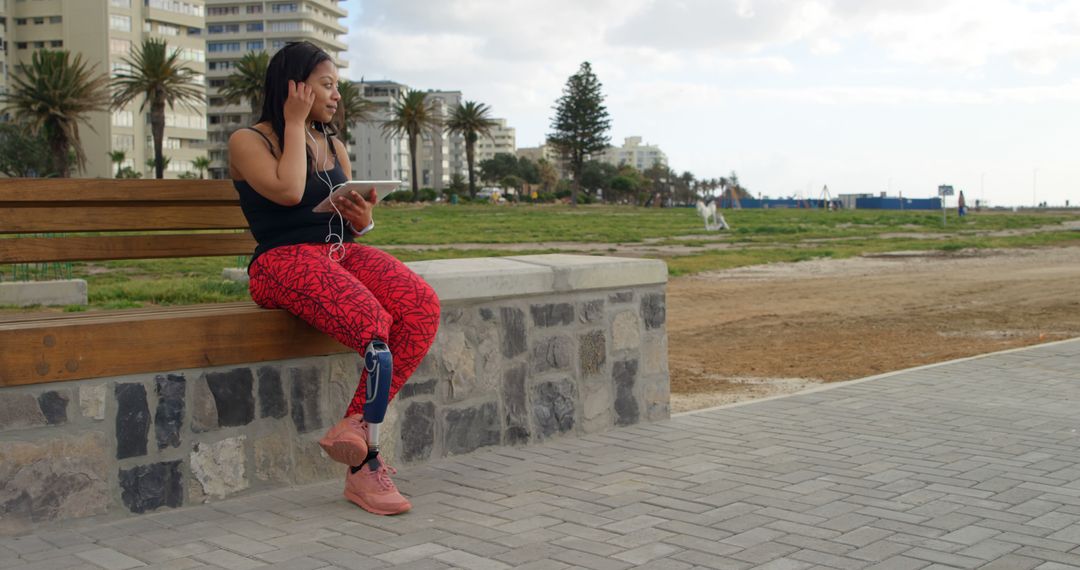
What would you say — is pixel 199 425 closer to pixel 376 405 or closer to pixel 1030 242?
pixel 376 405

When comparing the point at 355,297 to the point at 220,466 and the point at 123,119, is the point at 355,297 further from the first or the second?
the point at 123,119

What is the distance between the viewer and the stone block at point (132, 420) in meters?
3.94

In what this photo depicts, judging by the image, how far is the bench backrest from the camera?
4238 millimetres

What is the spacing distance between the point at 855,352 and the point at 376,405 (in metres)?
6.93

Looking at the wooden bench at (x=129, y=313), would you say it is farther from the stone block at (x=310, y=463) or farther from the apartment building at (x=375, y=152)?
the apartment building at (x=375, y=152)

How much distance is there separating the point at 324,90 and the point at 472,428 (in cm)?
169

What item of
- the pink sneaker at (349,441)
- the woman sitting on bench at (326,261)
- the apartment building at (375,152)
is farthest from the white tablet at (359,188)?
the apartment building at (375,152)

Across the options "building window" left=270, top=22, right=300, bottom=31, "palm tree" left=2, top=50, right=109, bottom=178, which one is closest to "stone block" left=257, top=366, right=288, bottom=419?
"palm tree" left=2, top=50, right=109, bottom=178

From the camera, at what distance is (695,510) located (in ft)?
13.4

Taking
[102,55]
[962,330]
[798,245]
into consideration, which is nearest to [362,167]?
[102,55]

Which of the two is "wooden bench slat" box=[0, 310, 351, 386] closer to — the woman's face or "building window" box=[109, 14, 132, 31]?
the woman's face

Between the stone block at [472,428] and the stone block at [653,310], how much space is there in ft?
3.60

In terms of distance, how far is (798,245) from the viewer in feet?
92.9

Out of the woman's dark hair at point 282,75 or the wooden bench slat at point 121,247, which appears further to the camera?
the wooden bench slat at point 121,247
